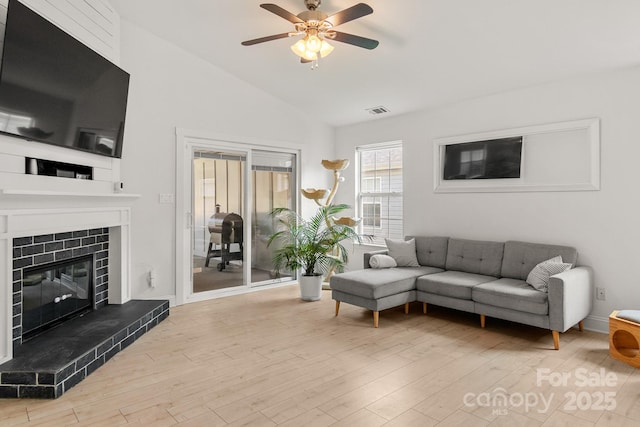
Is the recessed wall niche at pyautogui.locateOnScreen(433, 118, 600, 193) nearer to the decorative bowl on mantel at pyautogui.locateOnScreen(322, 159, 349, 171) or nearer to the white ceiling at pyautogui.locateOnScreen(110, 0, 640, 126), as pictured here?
the white ceiling at pyautogui.locateOnScreen(110, 0, 640, 126)

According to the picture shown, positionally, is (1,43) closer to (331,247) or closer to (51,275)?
(51,275)

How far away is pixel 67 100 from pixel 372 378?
10.4 feet

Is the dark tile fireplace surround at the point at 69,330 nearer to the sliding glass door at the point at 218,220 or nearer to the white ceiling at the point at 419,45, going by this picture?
the sliding glass door at the point at 218,220

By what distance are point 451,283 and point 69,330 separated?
11.5 ft

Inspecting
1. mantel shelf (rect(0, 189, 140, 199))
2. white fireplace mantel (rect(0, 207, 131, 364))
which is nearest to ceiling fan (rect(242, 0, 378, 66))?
mantel shelf (rect(0, 189, 140, 199))

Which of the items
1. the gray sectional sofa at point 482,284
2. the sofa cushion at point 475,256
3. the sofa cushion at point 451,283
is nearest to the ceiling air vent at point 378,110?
the gray sectional sofa at point 482,284

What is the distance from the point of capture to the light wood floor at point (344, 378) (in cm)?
225

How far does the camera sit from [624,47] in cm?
323

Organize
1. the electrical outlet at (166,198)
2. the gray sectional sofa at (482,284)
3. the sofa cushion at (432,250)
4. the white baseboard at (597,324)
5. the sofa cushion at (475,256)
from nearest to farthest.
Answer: the gray sectional sofa at (482,284) < the white baseboard at (597,324) < the sofa cushion at (475,256) < the electrical outlet at (166,198) < the sofa cushion at (432,250)

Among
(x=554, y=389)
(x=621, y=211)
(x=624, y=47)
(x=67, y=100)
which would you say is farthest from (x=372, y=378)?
(x=624, y=47)

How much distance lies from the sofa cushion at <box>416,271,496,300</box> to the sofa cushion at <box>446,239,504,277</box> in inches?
3.6

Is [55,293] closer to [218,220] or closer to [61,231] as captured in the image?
[61,231]

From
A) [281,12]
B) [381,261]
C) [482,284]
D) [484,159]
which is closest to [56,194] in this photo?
[281,12]

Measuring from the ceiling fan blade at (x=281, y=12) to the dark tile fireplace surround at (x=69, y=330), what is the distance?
8.18 ft
